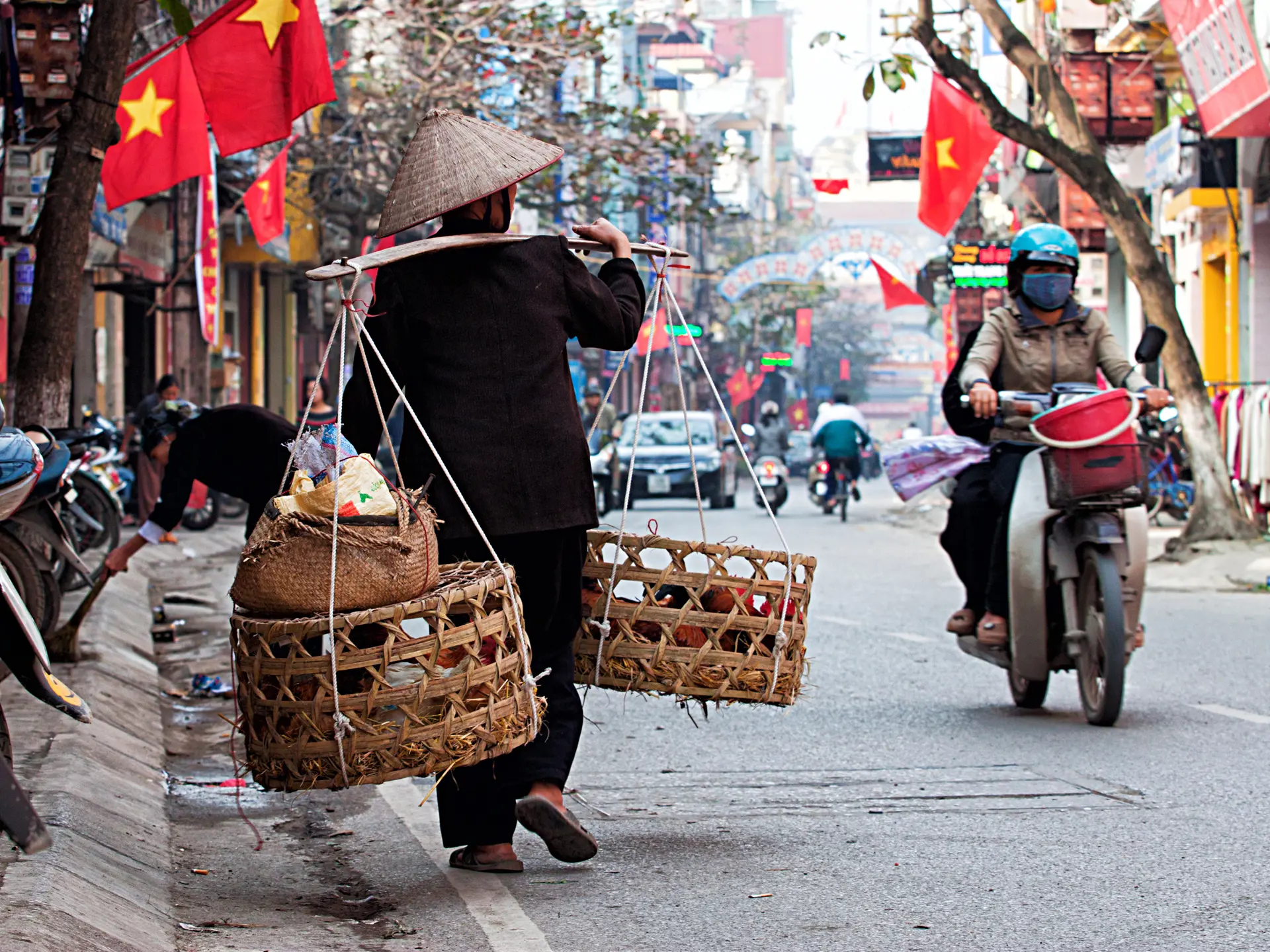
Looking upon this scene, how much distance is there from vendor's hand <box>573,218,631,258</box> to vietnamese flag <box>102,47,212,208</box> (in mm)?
7962

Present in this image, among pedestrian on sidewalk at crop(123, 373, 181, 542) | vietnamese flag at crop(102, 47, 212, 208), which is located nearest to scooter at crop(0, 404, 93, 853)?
vietnamese flag at crop(102, 47, 212, 208)

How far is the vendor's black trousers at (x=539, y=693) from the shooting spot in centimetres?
456

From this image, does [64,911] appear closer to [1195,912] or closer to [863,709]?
[1195,912]

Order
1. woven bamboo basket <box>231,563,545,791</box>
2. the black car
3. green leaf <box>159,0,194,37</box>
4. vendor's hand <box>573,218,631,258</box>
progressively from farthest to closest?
1. the black car
2. green leaf <box>159,0,194,37</box>
3. vendor's hand <box>573,218,631,258</box>
4. woven bamboo basket <box>231,563,545,791</box>

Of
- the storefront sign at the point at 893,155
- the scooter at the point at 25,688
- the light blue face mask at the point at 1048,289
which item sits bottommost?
the scooter at the point at 25,688

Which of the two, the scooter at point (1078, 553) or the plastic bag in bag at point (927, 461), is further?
the plastic bag in bag at point (927, 461)

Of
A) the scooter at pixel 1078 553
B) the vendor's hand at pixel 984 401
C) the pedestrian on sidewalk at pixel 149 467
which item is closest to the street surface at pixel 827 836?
the scooter at pixel 1078 553

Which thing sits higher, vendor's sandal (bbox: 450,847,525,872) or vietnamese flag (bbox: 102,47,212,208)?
vietnamese flag (bbox: 102,47,212,208)

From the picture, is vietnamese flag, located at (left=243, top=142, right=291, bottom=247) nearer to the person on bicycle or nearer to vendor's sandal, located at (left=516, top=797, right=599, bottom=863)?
the person on bicycle

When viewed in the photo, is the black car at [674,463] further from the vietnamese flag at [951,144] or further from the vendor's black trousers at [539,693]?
the vendor's black trousers at [539,693]

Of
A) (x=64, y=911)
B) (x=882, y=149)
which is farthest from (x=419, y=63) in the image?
Result: (x=64, y=911)

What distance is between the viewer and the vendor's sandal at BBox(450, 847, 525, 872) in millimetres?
4656

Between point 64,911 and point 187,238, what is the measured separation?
1939 cm

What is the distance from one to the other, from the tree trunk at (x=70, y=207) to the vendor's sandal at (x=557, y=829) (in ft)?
15.3
